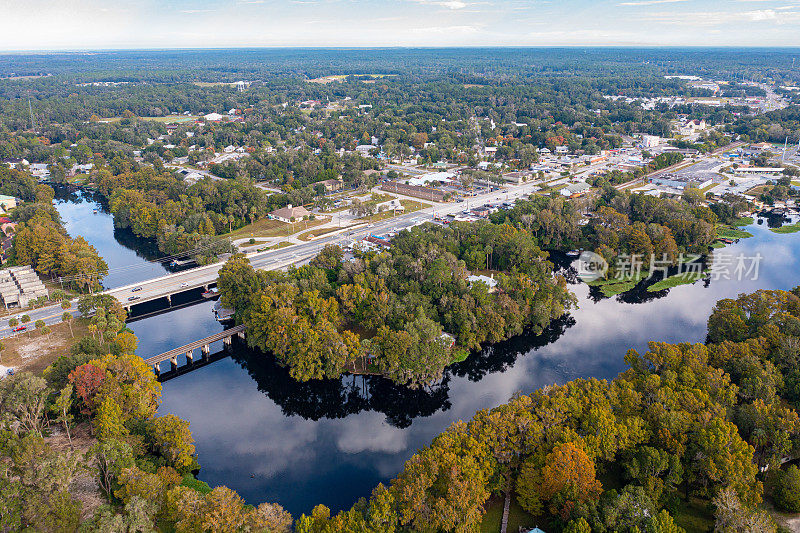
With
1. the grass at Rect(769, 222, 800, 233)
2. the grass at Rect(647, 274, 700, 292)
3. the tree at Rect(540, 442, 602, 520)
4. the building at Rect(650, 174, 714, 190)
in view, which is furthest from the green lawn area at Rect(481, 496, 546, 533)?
the building at Rect(650, 174, 714, 190)

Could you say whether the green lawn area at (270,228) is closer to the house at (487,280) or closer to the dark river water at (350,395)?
the dark river water at (350,395)

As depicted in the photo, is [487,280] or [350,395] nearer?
[350,395]

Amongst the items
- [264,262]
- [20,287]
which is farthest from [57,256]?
[264,262]

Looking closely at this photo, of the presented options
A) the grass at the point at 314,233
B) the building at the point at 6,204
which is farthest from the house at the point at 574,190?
the building at the point at 6,204

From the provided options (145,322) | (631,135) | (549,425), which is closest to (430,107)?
(631,135)

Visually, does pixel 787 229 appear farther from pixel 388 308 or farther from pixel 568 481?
pixel 568 481

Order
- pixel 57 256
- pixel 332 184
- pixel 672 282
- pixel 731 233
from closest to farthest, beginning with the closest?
pixel 57 256
pixel 672 282
pixel 731 233
pixel 332 184

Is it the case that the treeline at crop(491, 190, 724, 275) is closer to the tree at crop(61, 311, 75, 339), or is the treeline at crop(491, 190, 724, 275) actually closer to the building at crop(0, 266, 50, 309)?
the tree at crop(61, 311, 75, 339)
